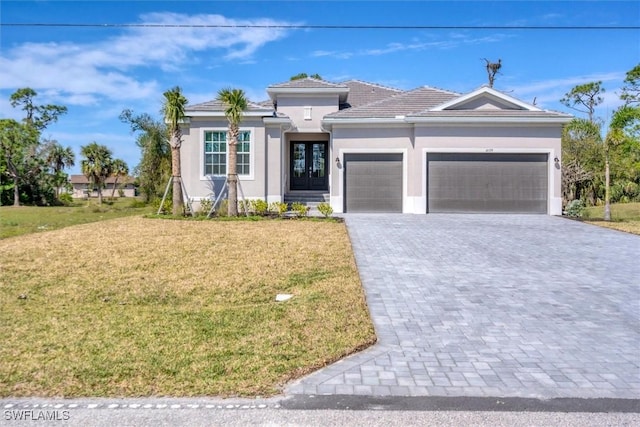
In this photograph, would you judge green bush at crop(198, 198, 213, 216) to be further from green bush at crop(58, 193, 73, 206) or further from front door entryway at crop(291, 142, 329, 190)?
green bush at crop(58, 193, 73, 206)

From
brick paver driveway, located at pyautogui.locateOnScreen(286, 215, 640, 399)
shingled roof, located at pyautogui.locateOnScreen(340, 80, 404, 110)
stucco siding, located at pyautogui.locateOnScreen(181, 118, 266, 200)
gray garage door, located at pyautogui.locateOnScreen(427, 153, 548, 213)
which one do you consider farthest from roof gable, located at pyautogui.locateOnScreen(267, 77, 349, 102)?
brick paver driveway, located at pyautogui.locateOnScreen(286, 215, 640, 399)

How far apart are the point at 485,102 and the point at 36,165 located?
112 feet

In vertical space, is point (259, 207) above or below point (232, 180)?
below

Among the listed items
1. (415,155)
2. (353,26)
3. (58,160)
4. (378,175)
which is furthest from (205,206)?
(58,160)

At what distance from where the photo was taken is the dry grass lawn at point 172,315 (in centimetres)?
426

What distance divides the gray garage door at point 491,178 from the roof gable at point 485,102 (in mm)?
1954

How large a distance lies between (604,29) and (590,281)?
306 inches

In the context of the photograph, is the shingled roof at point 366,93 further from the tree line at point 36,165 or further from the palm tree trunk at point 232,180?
the tree line at point 36,165

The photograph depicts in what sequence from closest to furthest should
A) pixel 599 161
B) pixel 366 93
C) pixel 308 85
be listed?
pixel 308 85 → pixel 366 93 → pixel 599 161

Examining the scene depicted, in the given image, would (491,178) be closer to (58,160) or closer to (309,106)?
(309,106)

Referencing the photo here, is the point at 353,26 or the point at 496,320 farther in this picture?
the point at 353,26

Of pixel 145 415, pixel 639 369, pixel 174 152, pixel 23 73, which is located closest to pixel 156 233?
pixel 174 152

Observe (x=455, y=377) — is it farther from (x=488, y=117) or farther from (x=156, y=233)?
(x=488, y=117)

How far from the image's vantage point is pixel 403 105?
1917 cm
